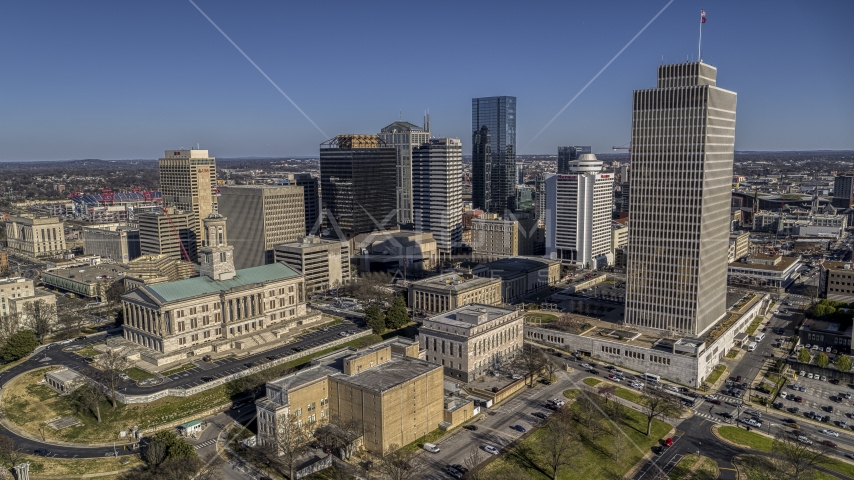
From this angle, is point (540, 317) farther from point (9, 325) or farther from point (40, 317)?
point (9, 325)

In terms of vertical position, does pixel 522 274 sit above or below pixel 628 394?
above

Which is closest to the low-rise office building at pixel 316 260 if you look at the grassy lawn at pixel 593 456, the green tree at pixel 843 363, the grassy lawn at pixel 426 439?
the grassy lawn at pixel 426 439

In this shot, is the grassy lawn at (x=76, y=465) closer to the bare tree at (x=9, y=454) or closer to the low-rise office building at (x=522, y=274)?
the bare tree at (x=9, y=454)

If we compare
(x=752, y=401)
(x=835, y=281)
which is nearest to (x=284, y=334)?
(x=752, y=401)

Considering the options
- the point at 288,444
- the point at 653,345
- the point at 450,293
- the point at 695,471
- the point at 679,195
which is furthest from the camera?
the point at 450,293

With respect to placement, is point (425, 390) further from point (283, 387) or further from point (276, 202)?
point (276, 202)

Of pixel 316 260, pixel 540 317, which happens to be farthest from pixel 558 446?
pixel 316 260
